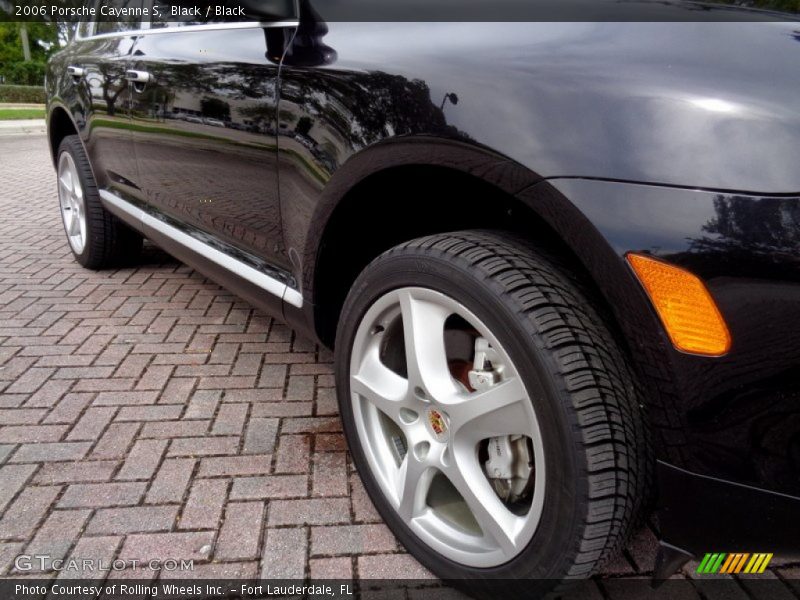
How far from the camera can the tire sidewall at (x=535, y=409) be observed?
1.25 metres

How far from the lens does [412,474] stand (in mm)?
1668

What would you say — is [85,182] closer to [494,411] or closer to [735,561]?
[494,411]

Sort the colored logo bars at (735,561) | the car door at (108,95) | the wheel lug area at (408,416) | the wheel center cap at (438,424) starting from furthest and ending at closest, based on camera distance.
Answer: the car door at (108,95) → the wheel lug area at (408,416) → the wheel center cap at (438,424) → the colored logo bars at (735,561)

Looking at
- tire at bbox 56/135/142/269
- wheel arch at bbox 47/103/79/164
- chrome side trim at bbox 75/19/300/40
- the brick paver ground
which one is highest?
chrome side trim at bbox 75/19/300/40

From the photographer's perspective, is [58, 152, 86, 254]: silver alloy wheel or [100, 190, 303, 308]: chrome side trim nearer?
[100, 190, 303, 308]: chrome side trim

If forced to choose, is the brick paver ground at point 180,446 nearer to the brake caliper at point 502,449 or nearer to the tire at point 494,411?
the tire at point 494,411

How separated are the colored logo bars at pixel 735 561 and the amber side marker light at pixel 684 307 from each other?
404mm

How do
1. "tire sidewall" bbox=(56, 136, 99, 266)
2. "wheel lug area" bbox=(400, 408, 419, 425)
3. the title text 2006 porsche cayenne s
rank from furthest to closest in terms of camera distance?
"tire sidewall" bbox=(56, 136, 99, 266), "wheel lug area" bbox=(400, 408, 419, 425), the title text 2006 porsche cayenne s

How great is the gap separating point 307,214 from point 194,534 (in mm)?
955

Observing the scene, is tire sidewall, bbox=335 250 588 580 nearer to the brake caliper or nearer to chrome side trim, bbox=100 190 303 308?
the brake caliper

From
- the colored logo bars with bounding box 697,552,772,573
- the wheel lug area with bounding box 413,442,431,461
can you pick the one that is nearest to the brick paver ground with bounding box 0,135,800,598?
the wheel lug area with bounding box 413,442,431,461

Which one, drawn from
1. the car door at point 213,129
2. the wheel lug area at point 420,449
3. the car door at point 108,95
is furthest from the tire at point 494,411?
the car door at point 108,95

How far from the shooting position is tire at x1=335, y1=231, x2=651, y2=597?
1.26 meters

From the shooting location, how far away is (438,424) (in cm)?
159
